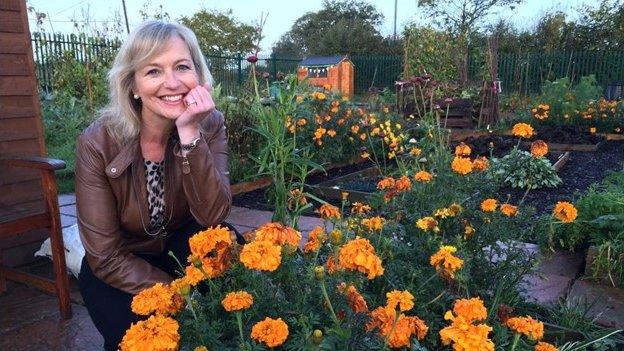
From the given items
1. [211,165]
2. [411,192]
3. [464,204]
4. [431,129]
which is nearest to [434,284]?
[464,204]

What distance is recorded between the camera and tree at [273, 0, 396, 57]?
25078 mm

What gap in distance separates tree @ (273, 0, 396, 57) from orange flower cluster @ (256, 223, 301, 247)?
76.6ft

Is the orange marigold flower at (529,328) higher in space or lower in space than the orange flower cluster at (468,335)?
lower

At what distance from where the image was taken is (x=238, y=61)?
12773 millimetres

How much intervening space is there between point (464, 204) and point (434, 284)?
522 mm

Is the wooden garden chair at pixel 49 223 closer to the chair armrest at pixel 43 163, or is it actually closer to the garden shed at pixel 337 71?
the chair armrest at pixel 43 163

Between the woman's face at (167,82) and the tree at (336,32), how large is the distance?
22.6 meters

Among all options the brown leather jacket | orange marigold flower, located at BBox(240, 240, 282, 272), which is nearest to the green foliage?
the brown leather jacket

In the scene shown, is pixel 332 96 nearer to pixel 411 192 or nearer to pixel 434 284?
pixel 411 192

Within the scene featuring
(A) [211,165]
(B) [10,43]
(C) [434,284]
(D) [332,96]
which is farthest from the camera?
(D) [332,96]

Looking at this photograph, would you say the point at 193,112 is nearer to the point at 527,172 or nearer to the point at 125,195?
the point at 125,195

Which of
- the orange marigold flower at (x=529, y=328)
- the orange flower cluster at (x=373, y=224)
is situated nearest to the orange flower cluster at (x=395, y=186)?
the orange flower cluster at (x=373, y=224)

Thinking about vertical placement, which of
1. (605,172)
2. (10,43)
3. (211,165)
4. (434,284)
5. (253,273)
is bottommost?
(605,172)

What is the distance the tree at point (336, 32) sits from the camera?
82.3 ft
